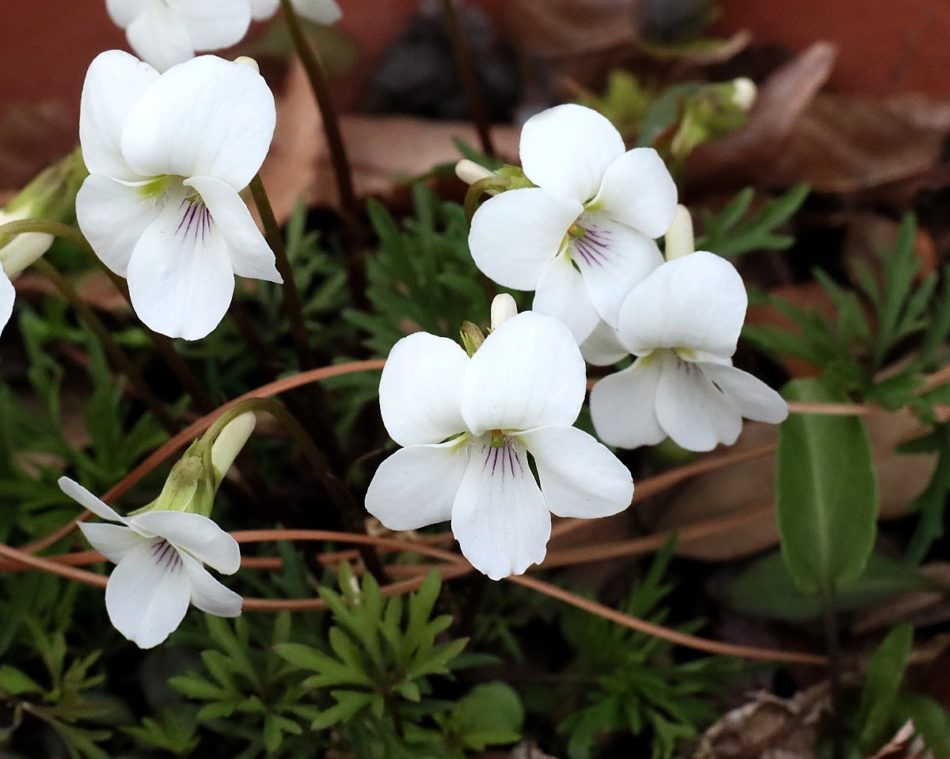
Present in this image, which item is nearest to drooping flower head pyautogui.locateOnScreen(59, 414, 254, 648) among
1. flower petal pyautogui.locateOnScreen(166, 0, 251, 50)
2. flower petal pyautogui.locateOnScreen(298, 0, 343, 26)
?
flower petal pyautogui.locateOnScreen(166, 0, 251, 50)

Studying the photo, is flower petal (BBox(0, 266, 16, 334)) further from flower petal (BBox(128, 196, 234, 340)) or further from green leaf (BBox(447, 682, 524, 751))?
green leaf (BBox(447, 682, 524, 751))

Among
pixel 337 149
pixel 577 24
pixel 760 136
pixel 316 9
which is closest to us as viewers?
pixel 316 9

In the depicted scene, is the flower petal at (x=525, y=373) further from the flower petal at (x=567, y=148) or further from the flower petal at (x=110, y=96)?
the flower petal at (x=110, y=96)

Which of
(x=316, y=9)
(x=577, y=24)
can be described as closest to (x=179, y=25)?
(x=316, y=9)

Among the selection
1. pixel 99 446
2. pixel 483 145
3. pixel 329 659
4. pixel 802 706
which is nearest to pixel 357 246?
Answer: pixel 483 145

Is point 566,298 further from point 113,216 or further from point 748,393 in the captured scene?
point 113,216
